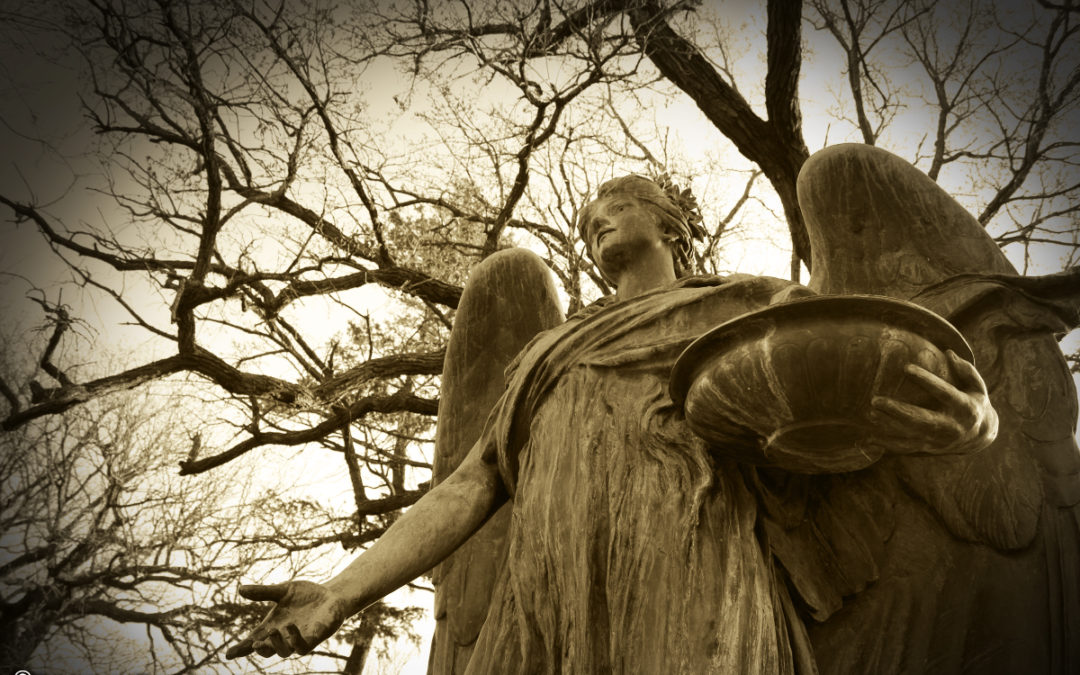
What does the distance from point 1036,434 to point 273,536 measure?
19.9 feet

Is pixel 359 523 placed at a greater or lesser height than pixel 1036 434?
greater

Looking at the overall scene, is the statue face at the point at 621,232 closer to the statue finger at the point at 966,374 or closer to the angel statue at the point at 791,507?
the angel statue at the point at 791,507

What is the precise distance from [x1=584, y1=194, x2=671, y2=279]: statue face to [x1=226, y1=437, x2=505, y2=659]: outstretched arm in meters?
0.86

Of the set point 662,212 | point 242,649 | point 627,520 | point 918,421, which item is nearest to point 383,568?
point 242,649

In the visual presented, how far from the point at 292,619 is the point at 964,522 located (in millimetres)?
1584

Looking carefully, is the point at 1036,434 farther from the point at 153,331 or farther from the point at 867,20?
the point at 153,331

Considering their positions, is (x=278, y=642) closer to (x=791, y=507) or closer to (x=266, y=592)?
(x=266, y=592)

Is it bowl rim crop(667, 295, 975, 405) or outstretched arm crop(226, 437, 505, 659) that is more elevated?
bowl rim crop(667, 295, 975, 405)

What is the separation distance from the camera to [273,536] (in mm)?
7094

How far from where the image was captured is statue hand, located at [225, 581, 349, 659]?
6.54 feet

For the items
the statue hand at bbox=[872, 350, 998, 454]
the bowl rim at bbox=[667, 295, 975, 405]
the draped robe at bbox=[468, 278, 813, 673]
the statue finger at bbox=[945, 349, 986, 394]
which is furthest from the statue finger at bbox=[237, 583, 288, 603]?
the statue finger at bbox=[945, 349, 986, 394]

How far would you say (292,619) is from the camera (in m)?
2.04

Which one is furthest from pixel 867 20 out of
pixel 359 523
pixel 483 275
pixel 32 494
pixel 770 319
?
pixel 32 494

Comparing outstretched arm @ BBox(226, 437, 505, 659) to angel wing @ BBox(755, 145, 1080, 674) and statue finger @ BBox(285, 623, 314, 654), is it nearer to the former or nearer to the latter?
statue finger @ BBox(285, 623, 314, 654)
